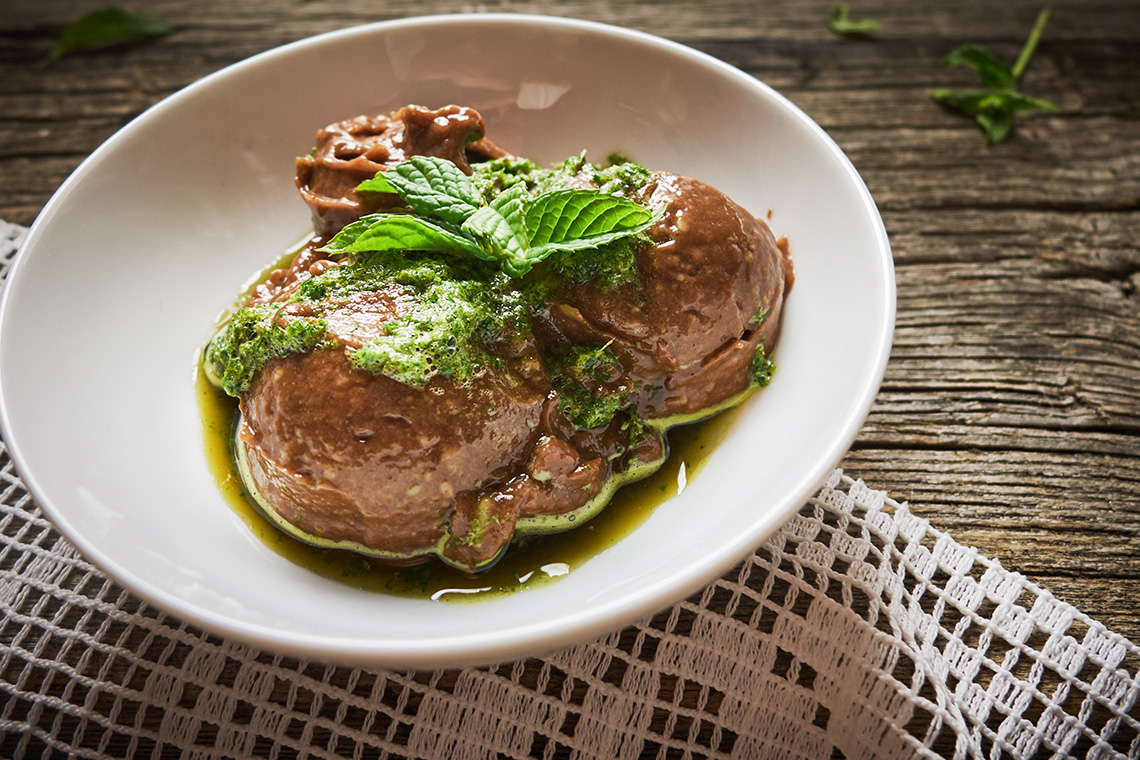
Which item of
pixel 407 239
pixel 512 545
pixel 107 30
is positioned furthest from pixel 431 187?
pixel 107 30

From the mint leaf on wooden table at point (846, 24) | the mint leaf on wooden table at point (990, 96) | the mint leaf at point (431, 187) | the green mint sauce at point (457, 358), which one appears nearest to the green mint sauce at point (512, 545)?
the green mint sauce at point (457, 358)

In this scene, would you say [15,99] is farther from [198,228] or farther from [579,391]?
[579,391]

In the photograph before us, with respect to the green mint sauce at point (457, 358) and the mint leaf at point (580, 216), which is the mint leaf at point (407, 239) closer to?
the green mint sauce at point (457, 358)

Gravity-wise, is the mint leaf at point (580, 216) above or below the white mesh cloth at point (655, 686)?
above

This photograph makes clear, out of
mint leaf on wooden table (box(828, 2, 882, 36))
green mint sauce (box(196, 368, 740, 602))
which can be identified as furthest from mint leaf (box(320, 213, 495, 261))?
mint leaf on wooden table (box(828, 2, 882, 36))

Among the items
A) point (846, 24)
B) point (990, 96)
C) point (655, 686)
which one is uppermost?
point (846, 24)

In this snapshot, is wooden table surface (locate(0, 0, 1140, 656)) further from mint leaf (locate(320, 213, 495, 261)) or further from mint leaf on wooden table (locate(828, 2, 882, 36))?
mint leaf (locate(320, 213, 495, 261))

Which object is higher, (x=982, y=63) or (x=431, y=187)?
(x=431, y=187)

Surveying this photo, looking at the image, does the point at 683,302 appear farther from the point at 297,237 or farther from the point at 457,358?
the point at 297,237
